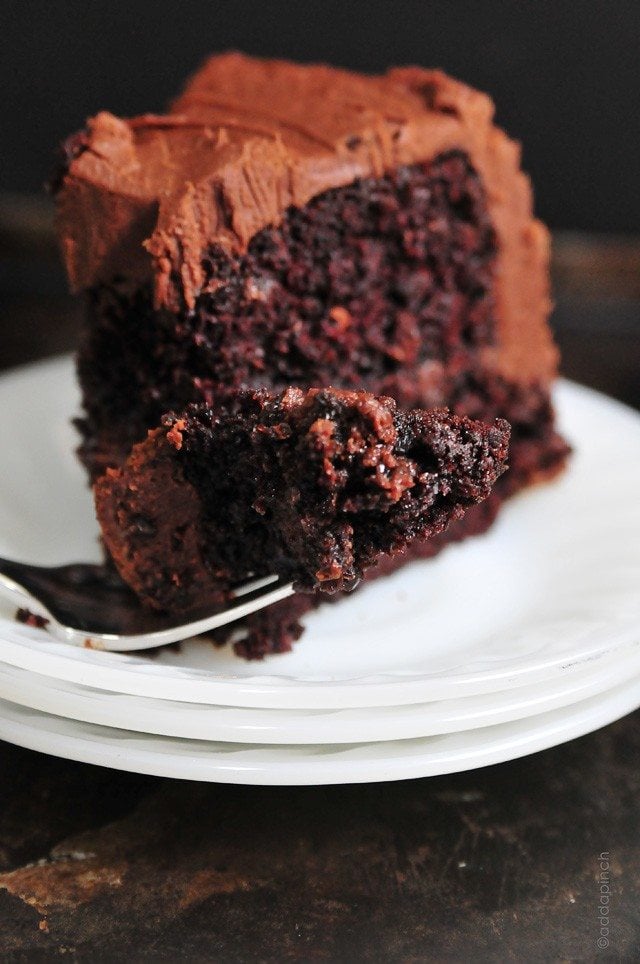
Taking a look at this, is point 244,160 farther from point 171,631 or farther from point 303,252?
point 171,631

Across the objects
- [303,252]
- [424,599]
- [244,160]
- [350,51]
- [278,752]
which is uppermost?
[244,160]

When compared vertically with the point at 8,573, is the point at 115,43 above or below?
above

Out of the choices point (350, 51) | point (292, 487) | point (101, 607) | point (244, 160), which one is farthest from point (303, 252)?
point (350, 51)

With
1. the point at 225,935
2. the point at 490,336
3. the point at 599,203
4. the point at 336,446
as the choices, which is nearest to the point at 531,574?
the point at 490,336

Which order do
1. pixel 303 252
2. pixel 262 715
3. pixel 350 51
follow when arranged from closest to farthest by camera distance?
pixel 262 715, pixel 303 252, pixel 350 51

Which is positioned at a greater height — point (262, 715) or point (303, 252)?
point (303, 252)

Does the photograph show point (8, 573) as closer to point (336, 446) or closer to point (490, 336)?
point (336, 446)

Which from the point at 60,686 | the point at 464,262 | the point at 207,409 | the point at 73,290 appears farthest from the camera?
the point at 464,262

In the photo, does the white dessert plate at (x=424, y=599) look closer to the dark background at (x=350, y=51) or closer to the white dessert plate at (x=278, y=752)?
the white dessert plate at (x=278, y=752)
